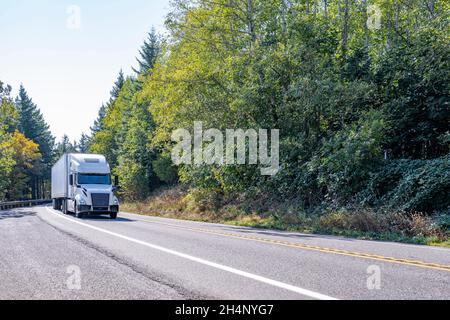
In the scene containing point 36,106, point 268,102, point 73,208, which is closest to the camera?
point 268,102

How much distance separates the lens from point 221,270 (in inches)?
282

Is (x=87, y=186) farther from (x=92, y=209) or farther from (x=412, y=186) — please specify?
(x=412, y=186)

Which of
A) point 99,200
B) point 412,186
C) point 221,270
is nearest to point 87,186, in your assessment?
point 99,200

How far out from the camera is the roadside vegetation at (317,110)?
48.7ft

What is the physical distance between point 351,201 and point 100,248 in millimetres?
10107

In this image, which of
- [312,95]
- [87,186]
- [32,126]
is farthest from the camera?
[32,126]

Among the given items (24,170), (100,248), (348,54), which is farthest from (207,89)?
(24,170)

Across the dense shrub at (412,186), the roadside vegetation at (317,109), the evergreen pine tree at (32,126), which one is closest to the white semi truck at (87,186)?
the roadside vegetation at (317,109)

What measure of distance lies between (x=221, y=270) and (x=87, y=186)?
59.5 ft

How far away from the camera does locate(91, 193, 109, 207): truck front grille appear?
22453 mm

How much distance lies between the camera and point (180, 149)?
77.7ft

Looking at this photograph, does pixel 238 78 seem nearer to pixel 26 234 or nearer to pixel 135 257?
pixel 26 234

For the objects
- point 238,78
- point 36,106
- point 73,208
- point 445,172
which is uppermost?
point 36,106

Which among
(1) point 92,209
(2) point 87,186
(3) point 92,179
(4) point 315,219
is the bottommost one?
(1) point 92,209
